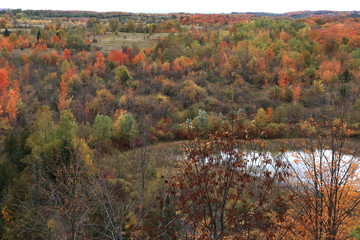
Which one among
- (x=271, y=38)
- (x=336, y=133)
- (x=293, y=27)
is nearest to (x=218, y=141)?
(x=336, y=133)

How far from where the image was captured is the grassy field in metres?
83.5

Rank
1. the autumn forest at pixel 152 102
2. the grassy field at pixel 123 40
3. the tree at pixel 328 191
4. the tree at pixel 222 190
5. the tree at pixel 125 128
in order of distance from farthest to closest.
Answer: the grassy field at pixel 123 40, the tree at pixel 125 128, the autumn forest at pixel 152 102, the tree at pixel 328 191, the tree at pixel 222 190

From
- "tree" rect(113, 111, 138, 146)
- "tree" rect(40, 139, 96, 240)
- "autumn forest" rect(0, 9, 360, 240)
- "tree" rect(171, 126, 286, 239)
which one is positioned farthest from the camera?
"tree" rect(113, 111, 138, 146)

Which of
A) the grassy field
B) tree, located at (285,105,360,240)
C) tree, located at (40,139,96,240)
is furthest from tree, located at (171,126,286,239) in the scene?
the grassy field

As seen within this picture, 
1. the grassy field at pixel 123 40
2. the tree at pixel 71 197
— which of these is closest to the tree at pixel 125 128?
the tree at pixel 71 197

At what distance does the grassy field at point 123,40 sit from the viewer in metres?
83.5

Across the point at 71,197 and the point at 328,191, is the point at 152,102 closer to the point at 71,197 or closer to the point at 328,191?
the point at 71,197

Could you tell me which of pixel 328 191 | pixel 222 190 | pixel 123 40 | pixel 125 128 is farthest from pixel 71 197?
pixel 123 40

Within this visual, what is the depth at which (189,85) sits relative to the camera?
171 feet

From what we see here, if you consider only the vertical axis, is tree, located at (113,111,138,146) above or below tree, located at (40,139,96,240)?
below

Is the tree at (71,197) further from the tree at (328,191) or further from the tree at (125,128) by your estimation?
the tree at (125,128)

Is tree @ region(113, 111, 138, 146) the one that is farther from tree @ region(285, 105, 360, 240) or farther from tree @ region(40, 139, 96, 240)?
tree @ region(285, 105, 360, 240)

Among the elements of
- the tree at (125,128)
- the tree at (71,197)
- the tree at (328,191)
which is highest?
the tree at (328,191)

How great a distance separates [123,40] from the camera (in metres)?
91.4
